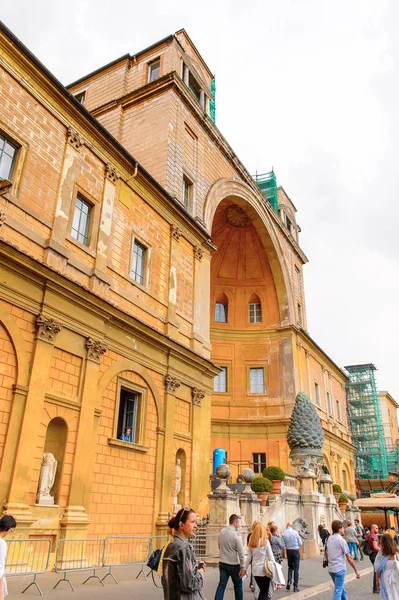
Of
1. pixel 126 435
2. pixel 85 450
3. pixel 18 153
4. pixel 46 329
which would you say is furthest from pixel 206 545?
pixel 18 153

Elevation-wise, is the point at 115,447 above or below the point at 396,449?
below

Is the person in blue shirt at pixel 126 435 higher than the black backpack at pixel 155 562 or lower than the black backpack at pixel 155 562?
higher

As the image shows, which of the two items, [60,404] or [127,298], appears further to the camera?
[127,298]

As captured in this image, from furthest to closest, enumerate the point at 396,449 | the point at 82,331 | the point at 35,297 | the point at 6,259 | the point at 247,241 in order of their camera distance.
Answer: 1. the point at 396,449
2. the point at 247,241
3. the point at 82,331
4. the point at 35,297
5. the point at 6,259

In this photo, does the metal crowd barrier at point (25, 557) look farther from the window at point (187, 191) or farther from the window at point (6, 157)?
the window at point (187, 191)

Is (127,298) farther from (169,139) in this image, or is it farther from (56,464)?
(169,139)

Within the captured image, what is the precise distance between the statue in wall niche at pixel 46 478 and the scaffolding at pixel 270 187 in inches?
1076

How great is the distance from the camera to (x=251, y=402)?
28641 mm

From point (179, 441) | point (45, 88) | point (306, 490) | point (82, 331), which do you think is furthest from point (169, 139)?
point (306, 490)

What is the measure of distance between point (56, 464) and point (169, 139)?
13139mm

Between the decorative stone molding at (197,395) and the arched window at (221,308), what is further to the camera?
the arched window at (221,308)

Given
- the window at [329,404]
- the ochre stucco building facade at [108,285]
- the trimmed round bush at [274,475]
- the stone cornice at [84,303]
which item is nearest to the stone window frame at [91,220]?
the ochre stucco building facade at [108,285]

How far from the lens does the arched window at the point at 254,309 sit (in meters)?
31.1

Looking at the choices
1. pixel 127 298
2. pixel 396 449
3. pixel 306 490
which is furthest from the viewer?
pixel 396 449
